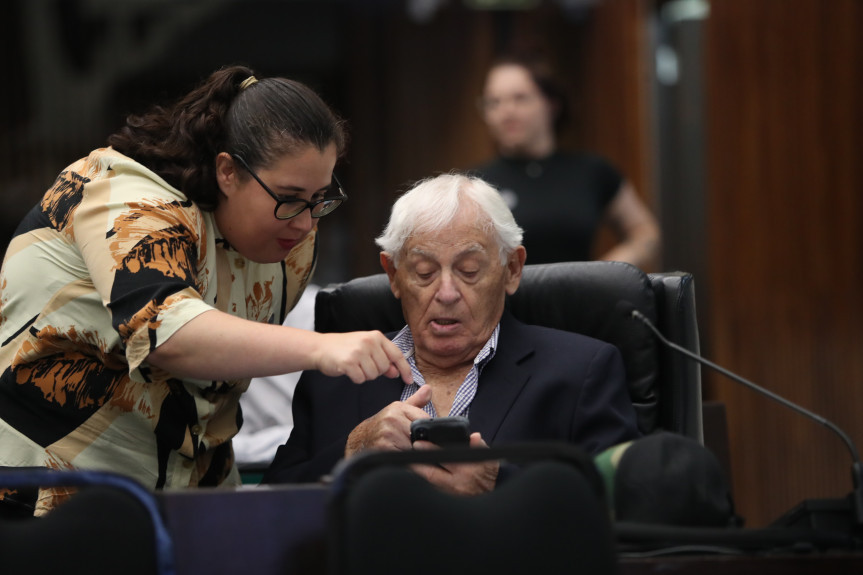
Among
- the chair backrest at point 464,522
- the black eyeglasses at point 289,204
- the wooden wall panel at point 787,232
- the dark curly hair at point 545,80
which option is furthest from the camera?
the wooden wall panel at point 787,232

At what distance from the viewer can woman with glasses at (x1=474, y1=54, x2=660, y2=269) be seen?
10.3ft

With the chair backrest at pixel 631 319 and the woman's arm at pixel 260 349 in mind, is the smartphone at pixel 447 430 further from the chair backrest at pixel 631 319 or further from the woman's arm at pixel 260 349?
the chair backrest at pixel 631 319

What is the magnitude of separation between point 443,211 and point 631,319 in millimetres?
429

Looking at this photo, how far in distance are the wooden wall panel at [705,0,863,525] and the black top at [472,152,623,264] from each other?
1.34m

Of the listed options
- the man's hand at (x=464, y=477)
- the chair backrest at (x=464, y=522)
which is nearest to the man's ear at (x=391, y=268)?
the man's hand at (x=464, y=477)

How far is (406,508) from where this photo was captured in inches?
44.7

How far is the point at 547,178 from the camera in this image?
10.5 feet

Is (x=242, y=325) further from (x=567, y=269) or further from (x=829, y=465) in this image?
(x=829, y=465)

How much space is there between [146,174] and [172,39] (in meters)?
3.78

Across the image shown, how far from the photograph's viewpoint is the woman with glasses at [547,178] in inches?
124

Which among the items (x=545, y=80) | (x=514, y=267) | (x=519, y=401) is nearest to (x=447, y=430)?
(x=519, y=401)

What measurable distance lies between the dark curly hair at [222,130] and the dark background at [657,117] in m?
2.02

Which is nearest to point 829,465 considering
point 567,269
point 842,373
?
point 842,373

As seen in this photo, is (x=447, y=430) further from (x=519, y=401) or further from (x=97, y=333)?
(x=97, y=333)
